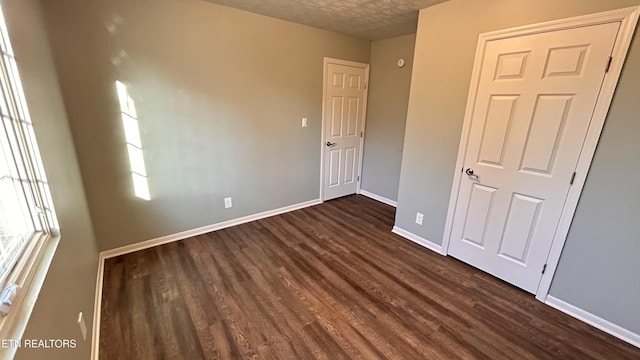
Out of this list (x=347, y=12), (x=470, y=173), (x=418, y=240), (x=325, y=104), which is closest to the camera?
(x=470, y=173)

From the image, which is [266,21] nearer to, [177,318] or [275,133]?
[275,133]

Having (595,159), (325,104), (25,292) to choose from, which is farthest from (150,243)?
(595,159)

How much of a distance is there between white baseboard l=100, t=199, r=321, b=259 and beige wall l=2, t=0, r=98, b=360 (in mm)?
654

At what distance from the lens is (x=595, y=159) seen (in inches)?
71.4

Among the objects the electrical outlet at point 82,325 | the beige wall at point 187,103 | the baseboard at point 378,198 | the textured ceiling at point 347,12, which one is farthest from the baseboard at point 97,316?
the baseboard at point 378,198

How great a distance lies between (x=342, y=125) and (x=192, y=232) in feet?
8.21

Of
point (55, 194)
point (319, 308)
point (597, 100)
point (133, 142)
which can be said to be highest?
point (597, 100)

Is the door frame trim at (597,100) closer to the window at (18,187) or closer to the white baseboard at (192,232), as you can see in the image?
the white baseboard at (192,232)

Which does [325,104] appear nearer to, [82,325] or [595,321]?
[82,325]

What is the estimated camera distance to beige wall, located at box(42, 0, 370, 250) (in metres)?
2.18

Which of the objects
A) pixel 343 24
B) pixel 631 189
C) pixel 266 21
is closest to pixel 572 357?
pixel 631 189

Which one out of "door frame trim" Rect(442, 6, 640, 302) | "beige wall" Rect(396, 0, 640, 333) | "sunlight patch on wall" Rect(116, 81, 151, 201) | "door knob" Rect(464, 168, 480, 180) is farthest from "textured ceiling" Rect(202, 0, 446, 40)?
"door knob" Rect(464, 168, 480, 180)

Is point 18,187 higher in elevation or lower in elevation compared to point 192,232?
higher

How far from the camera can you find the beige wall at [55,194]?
994 mm
